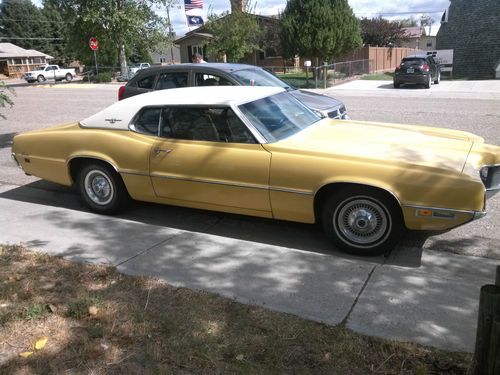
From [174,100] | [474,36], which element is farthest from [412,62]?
[174,100]

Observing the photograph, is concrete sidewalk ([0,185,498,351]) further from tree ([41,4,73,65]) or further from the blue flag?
tree ([41,4,73,65])

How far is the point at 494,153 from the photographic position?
4.48 m

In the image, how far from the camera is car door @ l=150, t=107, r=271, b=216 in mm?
4613

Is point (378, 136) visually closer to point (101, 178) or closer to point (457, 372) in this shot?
point (457, 372)

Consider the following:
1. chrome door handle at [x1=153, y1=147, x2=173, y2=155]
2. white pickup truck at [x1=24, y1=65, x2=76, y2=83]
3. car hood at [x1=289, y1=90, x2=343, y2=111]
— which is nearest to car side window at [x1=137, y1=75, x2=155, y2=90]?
car hood at [x1=289, y1=90, x2=343, y2=111]

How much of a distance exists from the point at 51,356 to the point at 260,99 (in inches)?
124

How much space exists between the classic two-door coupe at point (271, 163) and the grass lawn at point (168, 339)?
4.17 feet

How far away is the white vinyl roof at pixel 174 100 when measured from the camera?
5.07m

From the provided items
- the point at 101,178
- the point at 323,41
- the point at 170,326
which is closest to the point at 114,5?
the point at 323,41

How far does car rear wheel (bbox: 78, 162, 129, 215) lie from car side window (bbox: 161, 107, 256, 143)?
812mm

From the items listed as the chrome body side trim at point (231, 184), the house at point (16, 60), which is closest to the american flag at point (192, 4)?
the chrome body side trim at point (231, 184)

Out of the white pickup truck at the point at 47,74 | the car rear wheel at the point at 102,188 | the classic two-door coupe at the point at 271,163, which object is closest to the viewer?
the classic two-door coupe at the point at 271,163

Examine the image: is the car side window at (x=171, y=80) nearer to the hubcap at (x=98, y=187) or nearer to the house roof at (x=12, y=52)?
the hubcap at (x=98, y=187)

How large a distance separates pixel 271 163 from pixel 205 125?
89cm
